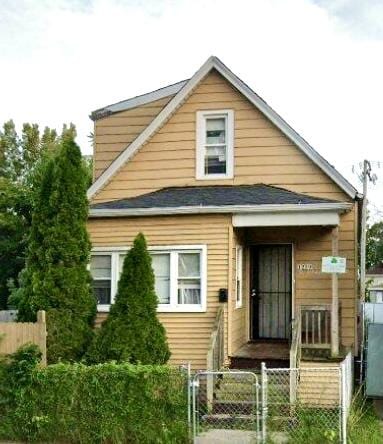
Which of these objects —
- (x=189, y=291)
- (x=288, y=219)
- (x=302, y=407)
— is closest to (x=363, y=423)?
(x=302, y=407)

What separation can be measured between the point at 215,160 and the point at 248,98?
1608 mm

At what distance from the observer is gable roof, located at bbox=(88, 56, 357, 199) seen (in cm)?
1495

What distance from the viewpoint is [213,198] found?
14.4 m

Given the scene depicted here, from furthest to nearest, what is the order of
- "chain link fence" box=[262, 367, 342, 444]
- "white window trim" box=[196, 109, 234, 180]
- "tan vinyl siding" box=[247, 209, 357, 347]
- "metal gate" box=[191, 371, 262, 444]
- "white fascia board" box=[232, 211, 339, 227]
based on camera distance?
"white window trim" box=[196, 109, 234, 180] → "tan vinyl siding" box=[247, 209, 357, 347] → "white fascia board" box=[232, 211, 339, 227] → "metal gate" box=[191, 371, 262, 444] → "chain link fence" box=[262, 367, 342, 444]

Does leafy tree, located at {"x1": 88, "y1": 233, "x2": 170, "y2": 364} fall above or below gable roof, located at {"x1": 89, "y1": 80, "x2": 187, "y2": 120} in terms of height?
below

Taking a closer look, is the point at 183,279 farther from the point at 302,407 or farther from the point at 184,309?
the point at 302,407

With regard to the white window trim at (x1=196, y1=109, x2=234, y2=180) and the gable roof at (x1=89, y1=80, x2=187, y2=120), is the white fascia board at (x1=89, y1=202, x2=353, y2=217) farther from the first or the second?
the gable roof at (x1=89, y1=80, x2=187, y2=120)

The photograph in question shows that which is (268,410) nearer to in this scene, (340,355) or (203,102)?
(340,355)

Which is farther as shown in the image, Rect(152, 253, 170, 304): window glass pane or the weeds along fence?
Rect(152, 253, 170, 304): window glass pane

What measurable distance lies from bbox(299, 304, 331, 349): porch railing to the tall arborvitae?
4.29m

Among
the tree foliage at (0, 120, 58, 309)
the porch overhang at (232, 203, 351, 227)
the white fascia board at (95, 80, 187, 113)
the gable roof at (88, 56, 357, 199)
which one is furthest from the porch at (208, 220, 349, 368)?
the tree foliage at (0, 120, 58, 309)

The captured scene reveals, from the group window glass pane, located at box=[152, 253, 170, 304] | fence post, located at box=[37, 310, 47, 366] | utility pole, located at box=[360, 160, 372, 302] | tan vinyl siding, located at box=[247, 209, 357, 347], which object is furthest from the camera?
utility pole, located at box=[360, 160, 372, 302]

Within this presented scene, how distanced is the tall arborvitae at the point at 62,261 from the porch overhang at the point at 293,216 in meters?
3.23

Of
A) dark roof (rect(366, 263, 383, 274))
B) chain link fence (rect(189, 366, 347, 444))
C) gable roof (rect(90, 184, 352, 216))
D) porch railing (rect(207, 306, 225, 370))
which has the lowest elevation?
chain link fence (rect(189, 366, 347, 444))
